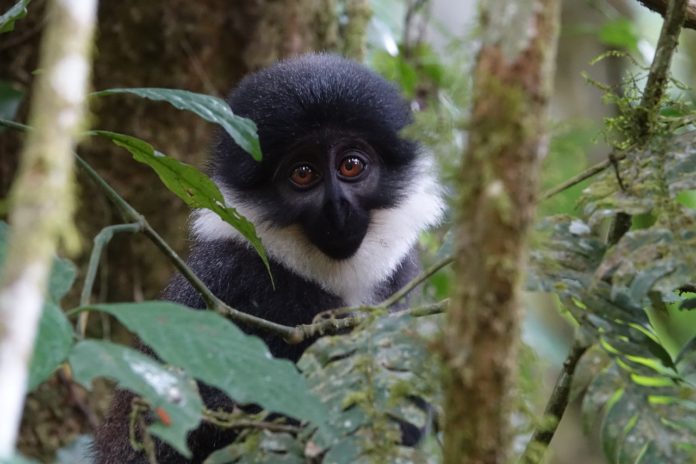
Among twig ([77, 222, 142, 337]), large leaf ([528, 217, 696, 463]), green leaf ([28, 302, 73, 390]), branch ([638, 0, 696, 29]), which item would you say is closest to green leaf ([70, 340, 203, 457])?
green leaf ([28, 302, 73, 390])

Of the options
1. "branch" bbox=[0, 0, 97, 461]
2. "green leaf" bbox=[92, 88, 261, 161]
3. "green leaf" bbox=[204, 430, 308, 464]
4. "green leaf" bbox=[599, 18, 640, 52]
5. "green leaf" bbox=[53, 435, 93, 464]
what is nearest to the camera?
"branch" bbox=[0, 0, 97, 461]

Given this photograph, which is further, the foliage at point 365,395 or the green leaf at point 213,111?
the green leaf at point 213,111

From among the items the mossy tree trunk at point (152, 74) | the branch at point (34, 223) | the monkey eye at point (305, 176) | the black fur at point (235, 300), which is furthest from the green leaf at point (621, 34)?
the branch at point (34, 223)

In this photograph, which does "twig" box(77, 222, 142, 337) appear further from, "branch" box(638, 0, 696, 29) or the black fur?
"branch" box(638, 0, 696, 29)

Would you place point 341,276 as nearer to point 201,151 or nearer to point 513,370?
point 201,151

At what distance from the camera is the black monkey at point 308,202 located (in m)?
3.34

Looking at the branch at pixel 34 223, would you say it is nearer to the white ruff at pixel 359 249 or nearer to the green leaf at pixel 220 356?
the green leaf at pixel 220 356

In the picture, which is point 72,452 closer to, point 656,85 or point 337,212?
point 337,212

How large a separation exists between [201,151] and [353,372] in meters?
3.38

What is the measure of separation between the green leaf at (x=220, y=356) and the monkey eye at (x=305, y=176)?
5.80ft

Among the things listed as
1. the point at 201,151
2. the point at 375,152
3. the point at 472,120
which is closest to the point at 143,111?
the point at 201,151

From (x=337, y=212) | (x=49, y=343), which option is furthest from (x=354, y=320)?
(x=337, y=212)

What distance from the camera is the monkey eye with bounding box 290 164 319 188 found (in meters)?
3.45

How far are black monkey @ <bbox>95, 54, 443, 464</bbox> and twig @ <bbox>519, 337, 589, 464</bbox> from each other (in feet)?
3.95
